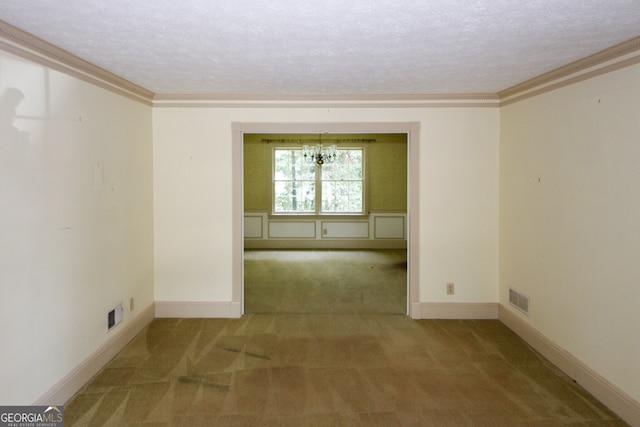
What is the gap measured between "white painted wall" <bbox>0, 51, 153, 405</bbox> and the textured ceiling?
0.33 meters

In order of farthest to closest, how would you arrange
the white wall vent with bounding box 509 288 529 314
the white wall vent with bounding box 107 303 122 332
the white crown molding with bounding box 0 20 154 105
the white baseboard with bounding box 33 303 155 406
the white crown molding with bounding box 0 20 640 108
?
the white wall vent with bounding box 509 288 529 314
the white wall vent with bounding box 107 303 122 332
the white baseboard with bounding box 33 303 155 406
the white crown molding with bounding box 0 20 640 108
the white crown molding with bounding box 0 20 154 105

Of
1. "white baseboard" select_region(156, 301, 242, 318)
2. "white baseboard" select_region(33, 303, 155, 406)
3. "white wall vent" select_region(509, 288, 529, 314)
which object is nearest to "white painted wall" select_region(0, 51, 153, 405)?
"white baseboard" select_region(33, 303, 155, 406)

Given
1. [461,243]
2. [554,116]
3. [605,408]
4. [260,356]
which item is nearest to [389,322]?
[461,243]

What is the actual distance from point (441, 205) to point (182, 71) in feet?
8.94

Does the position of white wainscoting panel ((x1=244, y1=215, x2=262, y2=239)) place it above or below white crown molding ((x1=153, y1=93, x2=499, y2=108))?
below

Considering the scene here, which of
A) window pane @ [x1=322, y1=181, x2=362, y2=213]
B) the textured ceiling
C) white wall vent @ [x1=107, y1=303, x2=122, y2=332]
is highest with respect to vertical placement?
the textured ceiling

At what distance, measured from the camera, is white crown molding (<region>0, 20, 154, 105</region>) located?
2137mm

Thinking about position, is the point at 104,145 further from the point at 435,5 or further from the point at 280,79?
the point at 435,5

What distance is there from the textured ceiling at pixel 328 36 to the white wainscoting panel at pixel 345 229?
5.46 m

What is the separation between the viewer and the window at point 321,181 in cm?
877

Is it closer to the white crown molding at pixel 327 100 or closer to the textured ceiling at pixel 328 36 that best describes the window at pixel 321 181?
the white crown molding at pixel 327 100

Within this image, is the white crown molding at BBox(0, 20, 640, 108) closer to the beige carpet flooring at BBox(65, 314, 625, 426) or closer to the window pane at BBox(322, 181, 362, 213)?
the beige carpet flooring at BBox(65, 314, 625, 426)

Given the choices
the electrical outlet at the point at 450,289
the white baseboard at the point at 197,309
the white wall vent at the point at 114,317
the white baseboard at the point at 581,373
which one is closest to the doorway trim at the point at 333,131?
the white baseboard at the point at 197,309

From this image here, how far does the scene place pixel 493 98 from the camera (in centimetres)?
402
